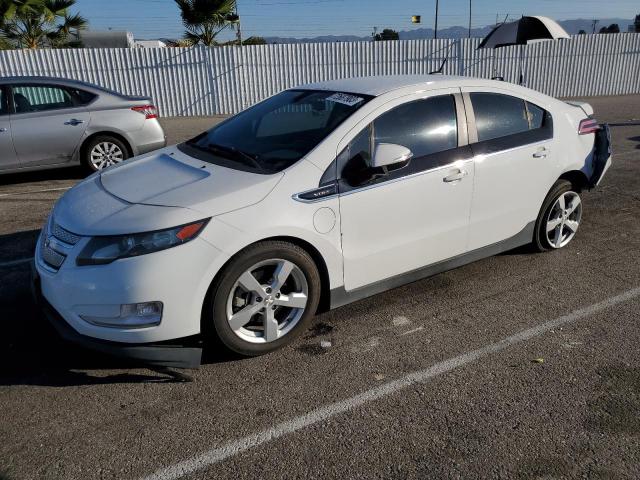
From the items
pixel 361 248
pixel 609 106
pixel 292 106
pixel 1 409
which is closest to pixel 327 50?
pixel 609 106

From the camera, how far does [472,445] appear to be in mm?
2510

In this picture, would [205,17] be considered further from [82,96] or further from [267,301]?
[267,301]

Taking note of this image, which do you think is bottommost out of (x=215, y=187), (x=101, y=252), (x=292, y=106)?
(x=101, y=252)

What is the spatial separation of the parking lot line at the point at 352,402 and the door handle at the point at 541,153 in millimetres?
1263

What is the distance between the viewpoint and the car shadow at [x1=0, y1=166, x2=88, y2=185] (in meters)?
7.99

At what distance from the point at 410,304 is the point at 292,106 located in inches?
70.0

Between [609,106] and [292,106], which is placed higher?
[292,106]

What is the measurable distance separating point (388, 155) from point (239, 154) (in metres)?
1.04

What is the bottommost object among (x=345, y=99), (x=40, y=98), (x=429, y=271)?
(x=429, y=271)

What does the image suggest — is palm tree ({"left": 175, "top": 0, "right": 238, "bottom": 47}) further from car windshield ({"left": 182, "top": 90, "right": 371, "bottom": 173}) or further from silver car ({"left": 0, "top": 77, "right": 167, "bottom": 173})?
car windshield ({"left": 182, "top": 90, "right": 371, "bottom": 173})

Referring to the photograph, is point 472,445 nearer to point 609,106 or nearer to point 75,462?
point 75,462

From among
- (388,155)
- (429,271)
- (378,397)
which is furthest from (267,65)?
(378,397)

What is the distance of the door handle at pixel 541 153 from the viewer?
170 inches

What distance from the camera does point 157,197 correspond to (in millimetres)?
3129
